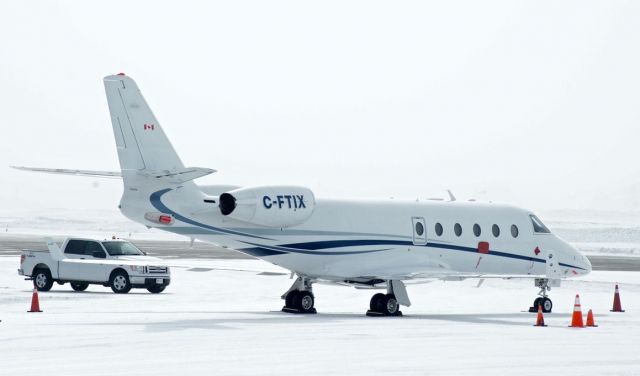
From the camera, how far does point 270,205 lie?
2753cm

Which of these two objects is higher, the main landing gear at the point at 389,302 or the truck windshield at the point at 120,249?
the truck windshield at the point at 120,249

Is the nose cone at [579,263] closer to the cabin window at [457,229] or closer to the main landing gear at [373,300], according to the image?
the cabin window at [457,229]

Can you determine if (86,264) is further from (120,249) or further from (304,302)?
(304,302)

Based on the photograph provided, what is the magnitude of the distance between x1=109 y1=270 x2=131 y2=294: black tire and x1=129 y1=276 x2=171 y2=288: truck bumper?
0.15 meters

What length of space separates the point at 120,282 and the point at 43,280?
2.51 meters

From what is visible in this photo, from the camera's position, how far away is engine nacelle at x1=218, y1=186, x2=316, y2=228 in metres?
27.1

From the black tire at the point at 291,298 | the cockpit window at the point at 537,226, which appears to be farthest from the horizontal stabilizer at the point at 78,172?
the cockpit window at the point at 537,226

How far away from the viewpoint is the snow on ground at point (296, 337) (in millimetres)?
17375

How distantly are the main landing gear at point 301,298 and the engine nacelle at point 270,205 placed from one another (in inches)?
67.4

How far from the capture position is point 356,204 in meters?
29.7

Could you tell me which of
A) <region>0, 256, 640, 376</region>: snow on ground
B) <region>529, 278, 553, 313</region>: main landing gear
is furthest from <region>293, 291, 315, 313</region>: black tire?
<region>529, 278, 553, 313</region>: main landing gear

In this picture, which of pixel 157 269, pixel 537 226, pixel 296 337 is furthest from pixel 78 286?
pixel 296 337

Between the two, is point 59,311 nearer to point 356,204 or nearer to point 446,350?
point 356,204

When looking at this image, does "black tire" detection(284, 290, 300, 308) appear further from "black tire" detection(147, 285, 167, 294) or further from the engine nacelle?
"black tire" detection(147, 285, 167, 294)
